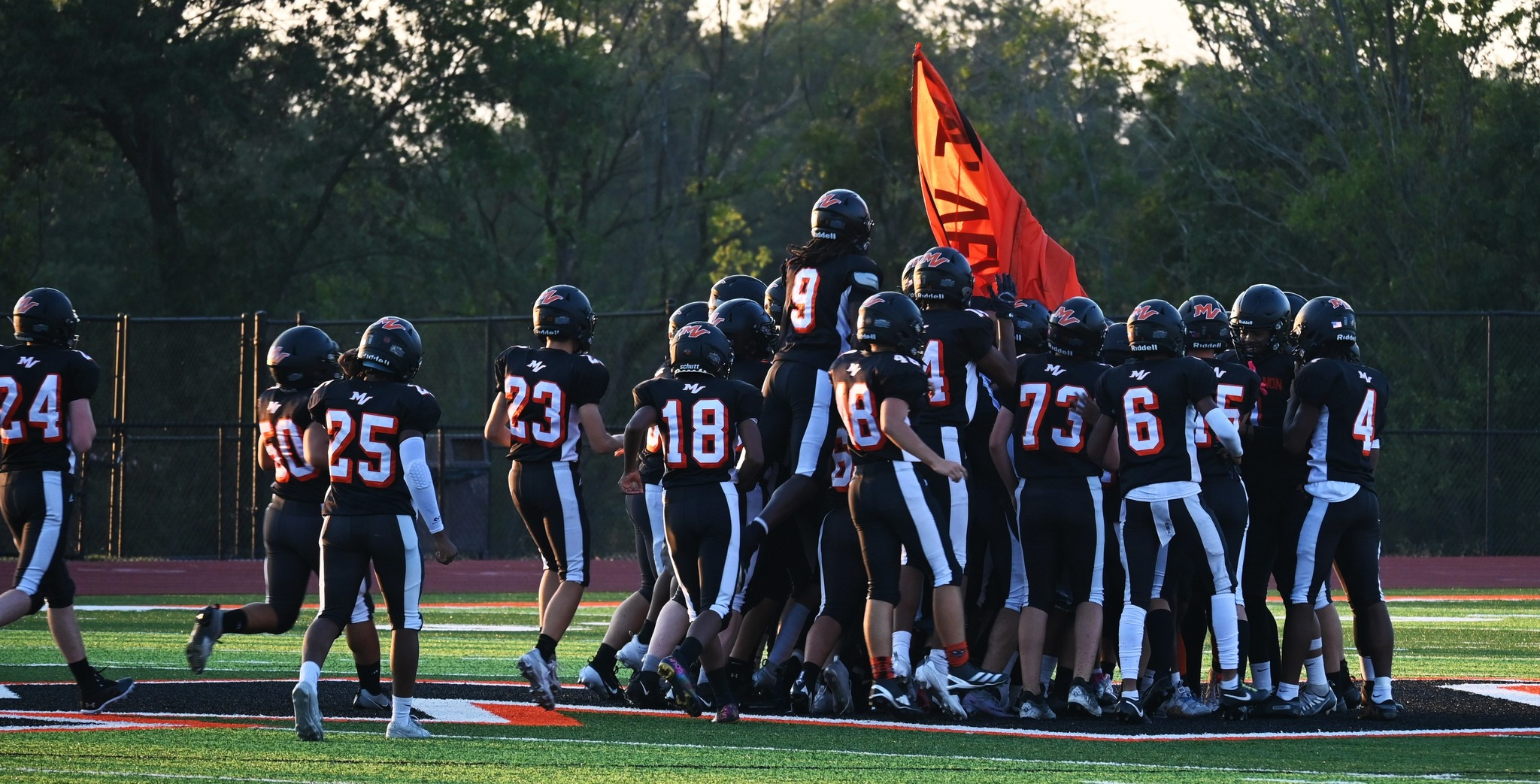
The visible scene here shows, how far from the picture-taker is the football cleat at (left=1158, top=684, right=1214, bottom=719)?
8.90 m

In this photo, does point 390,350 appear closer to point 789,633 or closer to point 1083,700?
point 789,633

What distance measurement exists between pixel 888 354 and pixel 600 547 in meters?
19.3

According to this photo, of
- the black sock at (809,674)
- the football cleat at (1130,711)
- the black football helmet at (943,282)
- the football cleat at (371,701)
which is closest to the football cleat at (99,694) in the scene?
the football cleat at (371,701)

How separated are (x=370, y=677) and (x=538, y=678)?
89 cm

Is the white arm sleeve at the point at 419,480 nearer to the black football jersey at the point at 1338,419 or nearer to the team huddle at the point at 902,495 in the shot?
the team huddle at the point at 902,495

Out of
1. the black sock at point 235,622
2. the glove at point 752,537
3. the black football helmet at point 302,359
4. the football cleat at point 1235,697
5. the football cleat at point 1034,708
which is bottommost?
the football cleat at point 1034,708

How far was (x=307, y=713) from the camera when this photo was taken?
7.52 meters

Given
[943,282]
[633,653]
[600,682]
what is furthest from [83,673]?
[943,282]

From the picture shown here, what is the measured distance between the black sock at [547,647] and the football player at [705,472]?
0.72m

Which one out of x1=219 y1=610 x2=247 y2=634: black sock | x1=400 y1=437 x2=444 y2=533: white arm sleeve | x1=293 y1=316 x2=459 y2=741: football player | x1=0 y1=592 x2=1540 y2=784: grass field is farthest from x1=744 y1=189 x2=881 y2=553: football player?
x1=219 y1=610 x2=247 y2=634: black sock

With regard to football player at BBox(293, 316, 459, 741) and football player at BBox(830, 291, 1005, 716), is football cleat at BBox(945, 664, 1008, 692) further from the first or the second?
football player at BBox(293, 316, 459, 741)

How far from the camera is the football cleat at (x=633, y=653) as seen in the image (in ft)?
31.4

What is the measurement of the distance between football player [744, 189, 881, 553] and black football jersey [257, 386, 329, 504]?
208 cm

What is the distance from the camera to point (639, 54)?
139 ft
